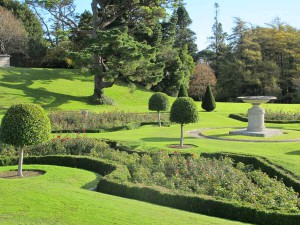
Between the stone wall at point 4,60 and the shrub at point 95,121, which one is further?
the stone wall at point 4,60

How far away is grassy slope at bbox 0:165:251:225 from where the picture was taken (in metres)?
6.54

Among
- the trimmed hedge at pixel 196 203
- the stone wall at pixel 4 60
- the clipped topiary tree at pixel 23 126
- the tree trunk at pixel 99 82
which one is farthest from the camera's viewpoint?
the stone wall at pixel 4 60

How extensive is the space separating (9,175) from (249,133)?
12229 millimetres

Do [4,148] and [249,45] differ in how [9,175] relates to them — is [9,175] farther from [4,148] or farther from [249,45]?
[249,45]

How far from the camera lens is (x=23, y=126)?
10203 millimetres

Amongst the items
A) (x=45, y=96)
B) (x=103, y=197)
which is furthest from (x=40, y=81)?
(x=103, y=197)

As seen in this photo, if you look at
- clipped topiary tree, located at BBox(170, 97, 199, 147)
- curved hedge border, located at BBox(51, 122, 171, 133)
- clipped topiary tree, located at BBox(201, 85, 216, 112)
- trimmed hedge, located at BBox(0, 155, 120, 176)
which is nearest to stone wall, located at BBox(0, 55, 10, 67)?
clipped topiary tree, located at BBox(201, 85, 216, 112)

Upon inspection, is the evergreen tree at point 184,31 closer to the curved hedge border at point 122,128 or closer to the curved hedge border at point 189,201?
the curved hedge border at point 122,128

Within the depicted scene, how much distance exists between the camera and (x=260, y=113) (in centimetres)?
1964

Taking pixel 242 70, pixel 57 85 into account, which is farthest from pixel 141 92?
pixel 242 70

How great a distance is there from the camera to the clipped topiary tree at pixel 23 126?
10203mm

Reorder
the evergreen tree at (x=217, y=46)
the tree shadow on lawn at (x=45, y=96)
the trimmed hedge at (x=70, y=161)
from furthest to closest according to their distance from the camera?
1. the evergreen tree at (x=217, y=46)
2. the tree shadow on lawn at (x=45, y=96)
3. the trimmed hedge at (x=70, y=161)

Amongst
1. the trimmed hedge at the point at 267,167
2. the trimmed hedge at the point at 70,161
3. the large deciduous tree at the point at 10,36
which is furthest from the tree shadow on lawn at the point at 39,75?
the trimmed hedge at the point at 267,167

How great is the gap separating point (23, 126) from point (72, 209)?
3.91 m
